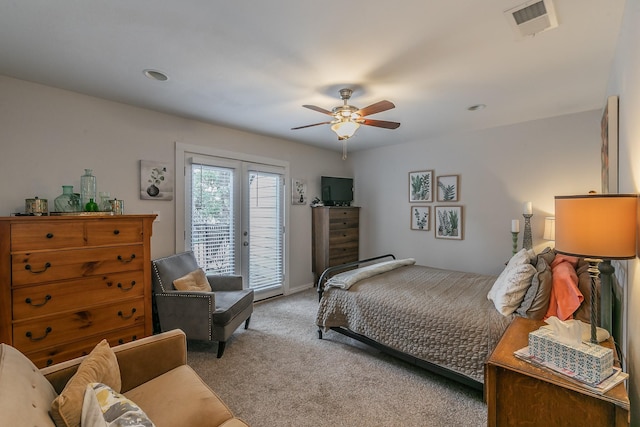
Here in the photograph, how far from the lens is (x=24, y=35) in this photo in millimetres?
1887

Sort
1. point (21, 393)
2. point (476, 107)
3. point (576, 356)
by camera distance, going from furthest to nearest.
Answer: point (476, 107)
point (576, 356)
point (21, 393)

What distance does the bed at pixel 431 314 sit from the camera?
210cm

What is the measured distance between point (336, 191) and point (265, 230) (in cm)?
153

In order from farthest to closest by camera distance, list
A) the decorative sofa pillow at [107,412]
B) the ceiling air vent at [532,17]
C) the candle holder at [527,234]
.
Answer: the candle holder at [527,234]
the ceiling air vent at [532,17]
the decorative sofa pillow at [107,412]

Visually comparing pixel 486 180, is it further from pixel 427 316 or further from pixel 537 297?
pixel 427 316

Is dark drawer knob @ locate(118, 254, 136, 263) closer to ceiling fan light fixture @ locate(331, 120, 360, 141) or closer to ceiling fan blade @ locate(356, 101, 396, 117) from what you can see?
ceiling fan light fixture @ locate(331, 120, 360, 141)

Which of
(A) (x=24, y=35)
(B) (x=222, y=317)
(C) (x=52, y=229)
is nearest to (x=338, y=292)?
(B) (x=222, y=317)

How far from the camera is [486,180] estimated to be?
13.5 feet

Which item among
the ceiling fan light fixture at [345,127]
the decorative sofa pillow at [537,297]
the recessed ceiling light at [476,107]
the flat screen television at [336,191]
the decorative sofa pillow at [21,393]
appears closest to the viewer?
the decorative sofa pillow at [21,393]

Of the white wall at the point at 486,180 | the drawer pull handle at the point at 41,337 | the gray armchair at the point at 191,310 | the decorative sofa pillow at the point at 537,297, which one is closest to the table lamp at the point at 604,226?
the decorative sofa pillow at the point at 537,297

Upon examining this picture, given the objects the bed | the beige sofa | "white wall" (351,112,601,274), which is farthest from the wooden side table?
"white wall" (351,112,601,274)

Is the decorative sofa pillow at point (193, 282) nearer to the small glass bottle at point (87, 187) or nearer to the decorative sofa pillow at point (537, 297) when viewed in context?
the small glass bottle at point (87, 187)

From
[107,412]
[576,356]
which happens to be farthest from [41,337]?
[576,356]

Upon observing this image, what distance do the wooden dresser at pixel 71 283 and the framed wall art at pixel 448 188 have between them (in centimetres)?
396
